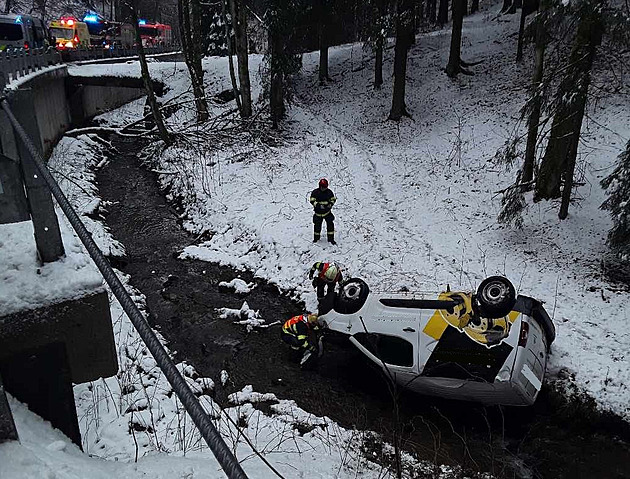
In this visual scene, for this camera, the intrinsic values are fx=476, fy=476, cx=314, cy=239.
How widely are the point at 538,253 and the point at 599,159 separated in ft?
20.1

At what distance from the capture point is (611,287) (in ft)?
32.2

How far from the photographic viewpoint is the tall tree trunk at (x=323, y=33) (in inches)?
974

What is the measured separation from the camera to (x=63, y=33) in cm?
4044

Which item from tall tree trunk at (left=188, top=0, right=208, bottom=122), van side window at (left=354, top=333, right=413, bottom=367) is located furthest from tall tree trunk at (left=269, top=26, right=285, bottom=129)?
van side window at (left=354, top=333, right=413, bottom=367)

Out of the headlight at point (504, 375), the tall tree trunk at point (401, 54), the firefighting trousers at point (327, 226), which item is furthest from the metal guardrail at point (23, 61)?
the tall tree trunk at point (401, 54)

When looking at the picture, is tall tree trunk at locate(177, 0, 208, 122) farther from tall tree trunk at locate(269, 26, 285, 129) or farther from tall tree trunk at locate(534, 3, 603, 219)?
tall tree trunk at locate(534, 3, 603, 219)

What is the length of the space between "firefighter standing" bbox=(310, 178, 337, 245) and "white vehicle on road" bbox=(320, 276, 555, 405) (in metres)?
4.47

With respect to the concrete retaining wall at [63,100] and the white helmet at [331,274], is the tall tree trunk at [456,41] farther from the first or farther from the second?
the white helmet at [331,274]

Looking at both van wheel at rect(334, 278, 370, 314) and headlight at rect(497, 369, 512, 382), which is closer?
headlight at rect(497, 369, 512, 382)

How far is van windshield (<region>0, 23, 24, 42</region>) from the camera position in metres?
24.1

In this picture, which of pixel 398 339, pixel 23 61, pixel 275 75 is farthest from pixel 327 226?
pixel 23 61

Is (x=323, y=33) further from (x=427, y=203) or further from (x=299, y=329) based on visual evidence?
(x=299, y=329)

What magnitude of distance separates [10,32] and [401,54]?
65.1ft

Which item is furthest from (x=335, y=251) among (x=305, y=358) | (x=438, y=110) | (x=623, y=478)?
(x=438, y=110)
